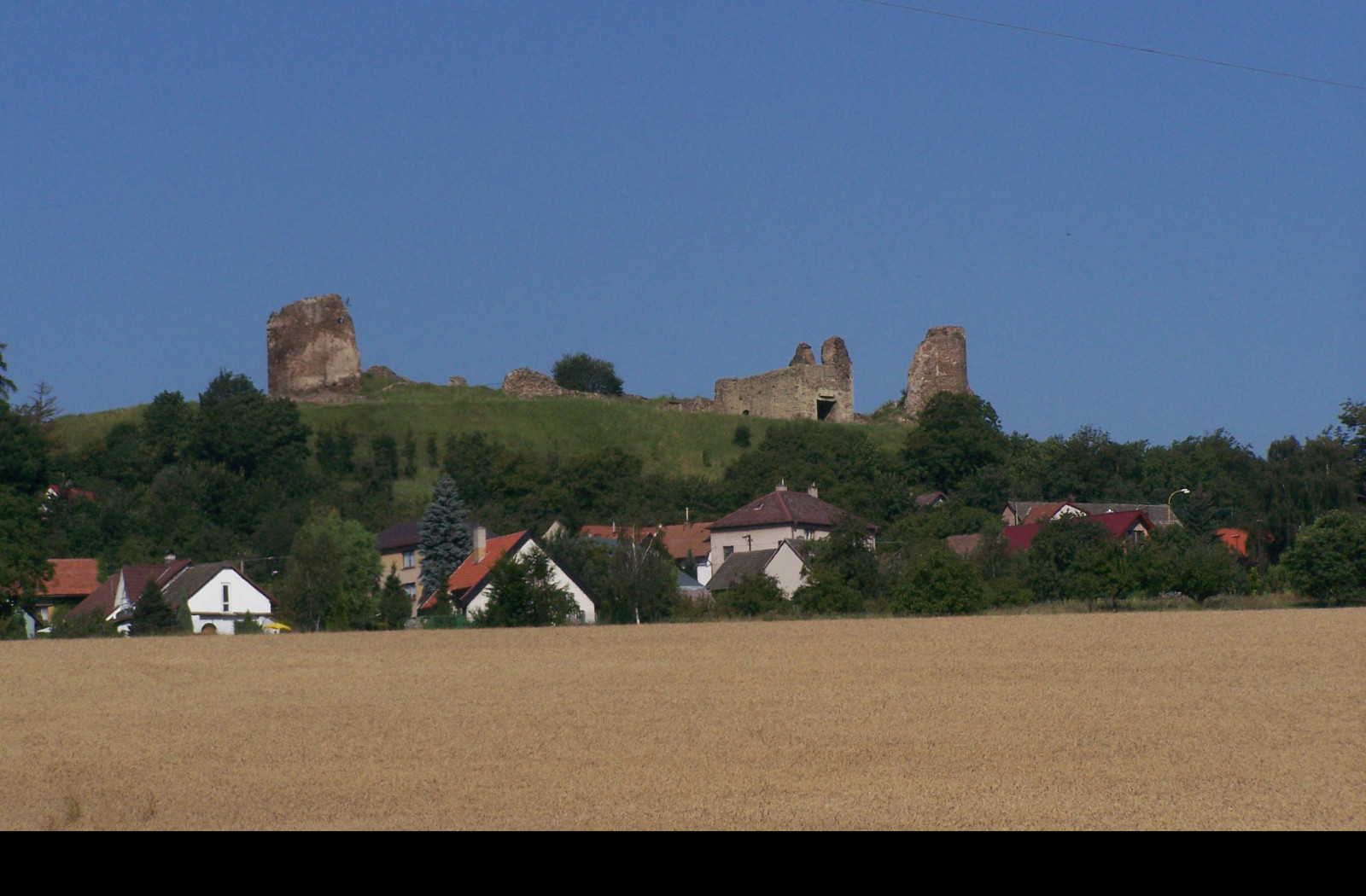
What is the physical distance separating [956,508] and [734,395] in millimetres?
24179

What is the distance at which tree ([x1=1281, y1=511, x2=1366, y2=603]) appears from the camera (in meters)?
36.2

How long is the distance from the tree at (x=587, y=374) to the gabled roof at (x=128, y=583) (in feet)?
191

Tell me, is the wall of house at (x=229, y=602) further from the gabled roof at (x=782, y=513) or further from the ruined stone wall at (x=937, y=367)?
the ruined stone wall at (x=937, y=367)

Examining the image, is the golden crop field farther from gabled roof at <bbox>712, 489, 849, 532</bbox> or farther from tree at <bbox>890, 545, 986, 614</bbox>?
gabled roof at <bbox>712, 489, 849, 532</bbox>

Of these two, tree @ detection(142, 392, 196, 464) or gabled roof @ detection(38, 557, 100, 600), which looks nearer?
gabled roof @ detection(38, 557, 100, 600)

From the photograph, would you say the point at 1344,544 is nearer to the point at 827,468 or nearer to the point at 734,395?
the point at 827,468

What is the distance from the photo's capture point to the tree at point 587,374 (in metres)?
111

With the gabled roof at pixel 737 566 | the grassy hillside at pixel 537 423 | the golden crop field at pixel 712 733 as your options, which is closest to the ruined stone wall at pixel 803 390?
the grassy hillside at pixel 537 423

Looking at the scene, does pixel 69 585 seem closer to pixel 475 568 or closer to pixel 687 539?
pixel 475 568

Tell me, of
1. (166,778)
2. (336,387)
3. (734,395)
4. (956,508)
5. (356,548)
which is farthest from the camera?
(734,395)

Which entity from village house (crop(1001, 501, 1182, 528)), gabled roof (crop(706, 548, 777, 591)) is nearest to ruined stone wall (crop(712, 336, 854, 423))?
village house (crop(1001, 501, 1182, 528))

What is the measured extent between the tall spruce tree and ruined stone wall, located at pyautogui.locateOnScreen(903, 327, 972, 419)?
38437 millimetres

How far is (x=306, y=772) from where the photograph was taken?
12703mm
